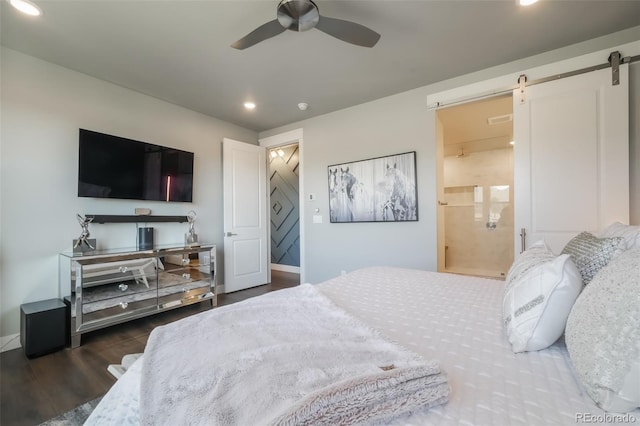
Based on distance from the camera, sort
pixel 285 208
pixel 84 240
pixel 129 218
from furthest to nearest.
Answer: pixel 285 208
pixel 129 218
pixel 84 240

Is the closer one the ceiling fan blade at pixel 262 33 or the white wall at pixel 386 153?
A: the ceiling fan blade at pixel 262 33

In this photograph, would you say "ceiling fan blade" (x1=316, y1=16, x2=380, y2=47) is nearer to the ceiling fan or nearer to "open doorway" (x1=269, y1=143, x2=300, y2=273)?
the ceiling fan

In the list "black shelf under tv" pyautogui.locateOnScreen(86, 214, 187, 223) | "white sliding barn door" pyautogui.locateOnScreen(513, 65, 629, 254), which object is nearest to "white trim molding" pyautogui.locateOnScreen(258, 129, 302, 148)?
"black shelf under tv" pyautogui.locateOnScreen(86, 214, 187, 223)

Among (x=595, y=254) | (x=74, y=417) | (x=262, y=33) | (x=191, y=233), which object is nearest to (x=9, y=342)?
(x=74, y=417)

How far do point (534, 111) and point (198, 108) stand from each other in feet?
12.5

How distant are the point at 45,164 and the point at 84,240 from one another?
77 cm

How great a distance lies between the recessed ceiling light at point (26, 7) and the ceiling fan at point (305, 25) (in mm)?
1410

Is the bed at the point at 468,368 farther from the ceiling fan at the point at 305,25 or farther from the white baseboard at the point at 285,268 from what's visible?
the white baseboard at the point at 285,268

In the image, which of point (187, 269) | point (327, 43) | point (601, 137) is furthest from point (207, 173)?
point (601, 137)

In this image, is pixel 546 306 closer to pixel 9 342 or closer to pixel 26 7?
pixel 26 7

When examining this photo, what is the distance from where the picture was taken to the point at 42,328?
211 cm

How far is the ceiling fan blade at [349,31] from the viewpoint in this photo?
1.71 m

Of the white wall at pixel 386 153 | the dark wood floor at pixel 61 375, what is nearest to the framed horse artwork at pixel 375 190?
the white wall at pixel 386 153

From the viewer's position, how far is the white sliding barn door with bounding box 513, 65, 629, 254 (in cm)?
211
